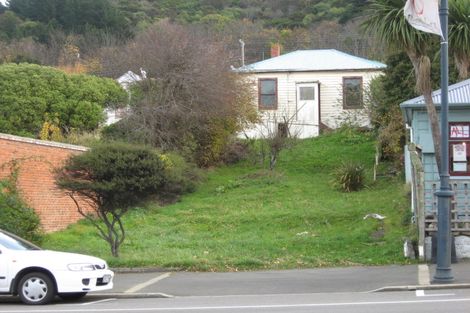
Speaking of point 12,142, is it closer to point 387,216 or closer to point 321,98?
point 387,216

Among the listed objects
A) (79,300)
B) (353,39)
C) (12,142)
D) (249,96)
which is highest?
(353,39)

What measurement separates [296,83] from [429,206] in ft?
82.8

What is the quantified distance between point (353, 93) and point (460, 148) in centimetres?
2217

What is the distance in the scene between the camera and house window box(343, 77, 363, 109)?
4384 cm

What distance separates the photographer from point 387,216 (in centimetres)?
2520

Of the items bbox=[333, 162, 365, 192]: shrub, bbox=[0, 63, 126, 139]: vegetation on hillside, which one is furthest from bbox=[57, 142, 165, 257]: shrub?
bbox=[0, 63, 126, 139]: vegetation on hillside

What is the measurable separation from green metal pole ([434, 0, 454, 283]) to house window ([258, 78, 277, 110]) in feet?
96.5

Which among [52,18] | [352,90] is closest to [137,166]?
[352,90]

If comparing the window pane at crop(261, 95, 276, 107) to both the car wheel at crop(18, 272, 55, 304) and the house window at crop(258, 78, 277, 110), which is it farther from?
the car wheel at crop(18, 272, 55, 304)

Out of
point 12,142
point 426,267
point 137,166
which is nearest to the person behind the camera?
point 426,267

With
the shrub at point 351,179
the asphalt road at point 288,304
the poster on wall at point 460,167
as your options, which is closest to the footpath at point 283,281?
the asphalt road at point 288,304

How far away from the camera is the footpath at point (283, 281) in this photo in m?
15.8

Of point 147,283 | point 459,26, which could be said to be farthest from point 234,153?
point 147,283

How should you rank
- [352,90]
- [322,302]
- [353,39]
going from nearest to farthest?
1. [322,302]
2. [352,90]
3. [353,39]
